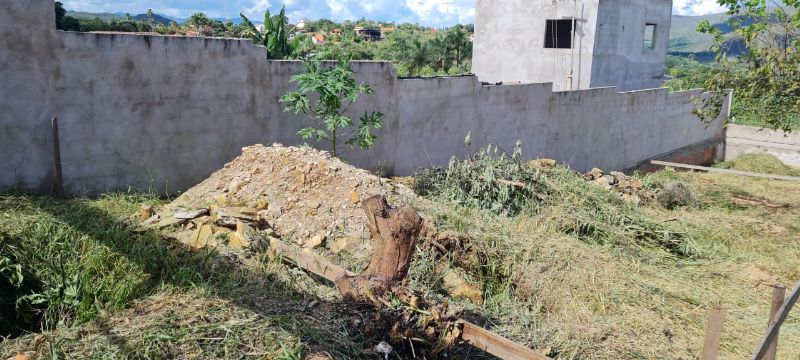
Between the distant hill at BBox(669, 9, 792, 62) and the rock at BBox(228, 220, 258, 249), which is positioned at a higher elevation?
the distant hill at BBox(669, 9, 792, 62)

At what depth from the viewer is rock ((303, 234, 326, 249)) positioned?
19.8 feet

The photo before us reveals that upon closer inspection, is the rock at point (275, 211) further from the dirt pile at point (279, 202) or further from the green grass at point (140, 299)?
the green grass at point (140, 299)

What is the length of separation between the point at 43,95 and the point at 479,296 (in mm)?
5119

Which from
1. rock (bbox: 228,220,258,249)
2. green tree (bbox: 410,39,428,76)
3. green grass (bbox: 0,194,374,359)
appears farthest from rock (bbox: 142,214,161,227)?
green tree (bbox: 410,39,428,76)

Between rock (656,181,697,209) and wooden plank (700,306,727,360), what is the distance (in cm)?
787

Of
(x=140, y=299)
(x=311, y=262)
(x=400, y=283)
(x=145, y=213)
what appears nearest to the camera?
(x=400, y=283)

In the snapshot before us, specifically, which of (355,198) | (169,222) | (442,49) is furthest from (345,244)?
(442,49)

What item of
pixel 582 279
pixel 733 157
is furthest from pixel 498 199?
pixel 733 157

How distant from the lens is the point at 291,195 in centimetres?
695

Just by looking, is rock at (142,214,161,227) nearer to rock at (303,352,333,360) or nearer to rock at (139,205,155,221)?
rock at (139,205,155,221)

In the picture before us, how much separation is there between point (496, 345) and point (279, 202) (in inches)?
144

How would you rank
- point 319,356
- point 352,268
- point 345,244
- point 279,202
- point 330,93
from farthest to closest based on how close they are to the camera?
point 330,93 → point 279,202 → point 345,244 → point 352,268 → point 319,356

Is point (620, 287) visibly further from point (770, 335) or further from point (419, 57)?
point (419, 57)

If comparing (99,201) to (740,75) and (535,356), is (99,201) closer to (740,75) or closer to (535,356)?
(535,356)
